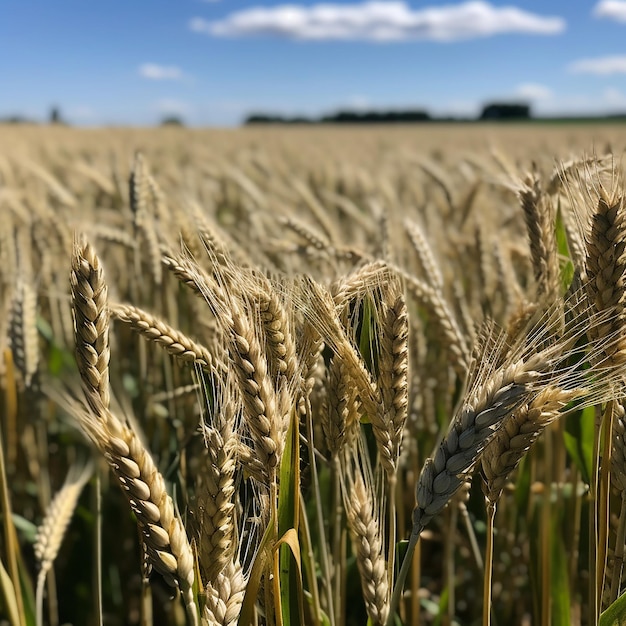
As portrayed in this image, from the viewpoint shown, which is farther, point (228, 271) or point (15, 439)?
point (15, 439)

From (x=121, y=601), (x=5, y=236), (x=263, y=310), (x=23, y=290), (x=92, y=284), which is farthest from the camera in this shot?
(x=5, y=236)

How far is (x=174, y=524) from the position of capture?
2.38ft

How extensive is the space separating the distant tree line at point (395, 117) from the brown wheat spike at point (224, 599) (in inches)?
2318

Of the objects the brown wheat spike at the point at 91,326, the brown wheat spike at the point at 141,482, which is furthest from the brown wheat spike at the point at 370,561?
the brown wheat spike at the point at 91,326

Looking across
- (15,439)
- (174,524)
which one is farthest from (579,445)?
(15,439)

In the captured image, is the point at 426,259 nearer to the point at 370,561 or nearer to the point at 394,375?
the point at 394,375

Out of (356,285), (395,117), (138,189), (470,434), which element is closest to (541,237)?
(356,285)

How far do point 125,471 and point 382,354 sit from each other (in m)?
0.39

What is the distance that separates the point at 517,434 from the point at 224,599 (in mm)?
408

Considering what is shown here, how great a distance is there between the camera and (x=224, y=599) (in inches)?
31.1

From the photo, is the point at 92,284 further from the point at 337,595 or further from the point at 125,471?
the point at 337,595

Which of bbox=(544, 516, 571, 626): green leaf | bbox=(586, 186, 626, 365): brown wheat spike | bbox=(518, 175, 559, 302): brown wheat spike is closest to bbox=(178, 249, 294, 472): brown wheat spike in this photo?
bbox=(586, 186, 626, 365): brown wheat spike

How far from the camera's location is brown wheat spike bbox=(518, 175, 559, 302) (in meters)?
1.24

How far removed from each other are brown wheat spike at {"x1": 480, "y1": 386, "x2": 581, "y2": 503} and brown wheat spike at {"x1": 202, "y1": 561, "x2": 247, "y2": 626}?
1.12 feet
